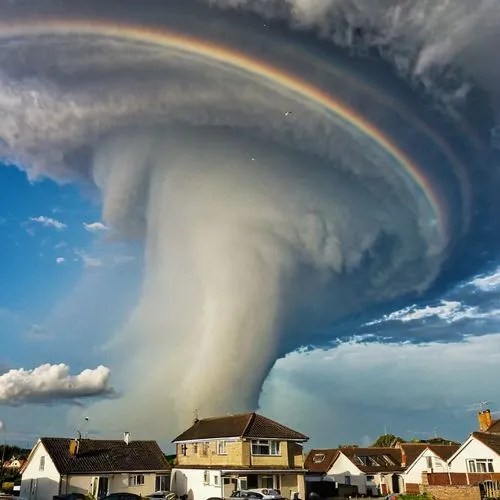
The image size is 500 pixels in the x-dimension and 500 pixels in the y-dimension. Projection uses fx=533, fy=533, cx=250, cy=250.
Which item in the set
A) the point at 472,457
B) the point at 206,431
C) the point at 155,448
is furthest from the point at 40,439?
the point at 472,457

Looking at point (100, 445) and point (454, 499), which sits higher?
point (100, 445)

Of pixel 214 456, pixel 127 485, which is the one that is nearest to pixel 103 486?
pixel 127 485

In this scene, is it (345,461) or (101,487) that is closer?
(101,487)

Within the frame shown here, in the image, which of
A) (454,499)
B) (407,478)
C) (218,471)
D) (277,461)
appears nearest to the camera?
(454,499)

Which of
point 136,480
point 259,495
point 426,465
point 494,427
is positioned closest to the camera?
point 259,495

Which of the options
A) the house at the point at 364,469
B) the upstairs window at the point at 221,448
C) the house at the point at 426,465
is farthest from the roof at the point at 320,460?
the upstairs window at the point at 221,448

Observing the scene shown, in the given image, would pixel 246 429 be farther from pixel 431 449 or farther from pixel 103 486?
pixel 431 449

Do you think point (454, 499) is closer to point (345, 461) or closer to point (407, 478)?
point (407, 478)

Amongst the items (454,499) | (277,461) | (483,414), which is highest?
(483,414)
